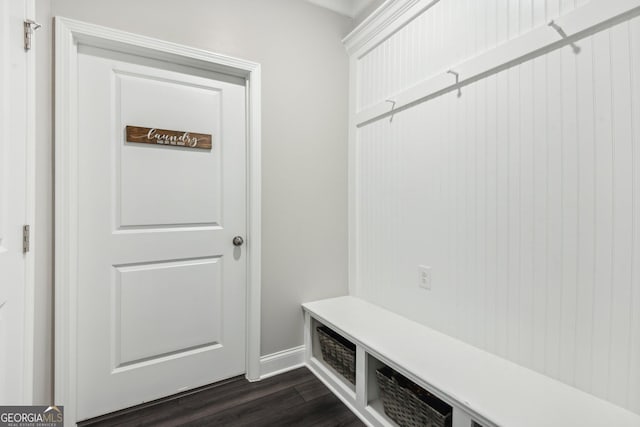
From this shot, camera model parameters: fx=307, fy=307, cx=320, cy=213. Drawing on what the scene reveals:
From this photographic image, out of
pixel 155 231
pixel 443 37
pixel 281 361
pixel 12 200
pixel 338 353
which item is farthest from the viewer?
pixel 281 361

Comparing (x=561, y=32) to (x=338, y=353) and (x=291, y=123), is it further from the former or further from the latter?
(x=338, y=353)

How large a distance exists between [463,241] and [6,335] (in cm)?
186

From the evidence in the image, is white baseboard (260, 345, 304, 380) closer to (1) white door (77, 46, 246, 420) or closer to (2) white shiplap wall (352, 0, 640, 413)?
(1) white door (77, 46, 246, 420)

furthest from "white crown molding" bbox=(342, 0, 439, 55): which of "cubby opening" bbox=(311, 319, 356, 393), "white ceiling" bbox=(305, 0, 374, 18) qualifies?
"cubby opening" bbox=(311, 319, 356, 393)

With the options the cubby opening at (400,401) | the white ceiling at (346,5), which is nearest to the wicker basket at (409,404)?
the cubby opening at (400,401)

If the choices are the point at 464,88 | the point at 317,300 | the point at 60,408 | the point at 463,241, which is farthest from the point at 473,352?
the point at 60,408

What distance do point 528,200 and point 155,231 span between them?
1.89 m

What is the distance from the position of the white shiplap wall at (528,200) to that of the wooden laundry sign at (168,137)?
1188mm

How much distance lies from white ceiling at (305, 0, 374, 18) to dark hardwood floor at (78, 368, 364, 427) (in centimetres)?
263

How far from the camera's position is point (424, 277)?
5.79 feet

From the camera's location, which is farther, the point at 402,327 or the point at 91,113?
the point at 402,327

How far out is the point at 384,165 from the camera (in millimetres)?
2053

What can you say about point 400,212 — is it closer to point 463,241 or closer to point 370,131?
point 463,241

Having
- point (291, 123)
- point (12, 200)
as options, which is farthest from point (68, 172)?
point (291, 123)
